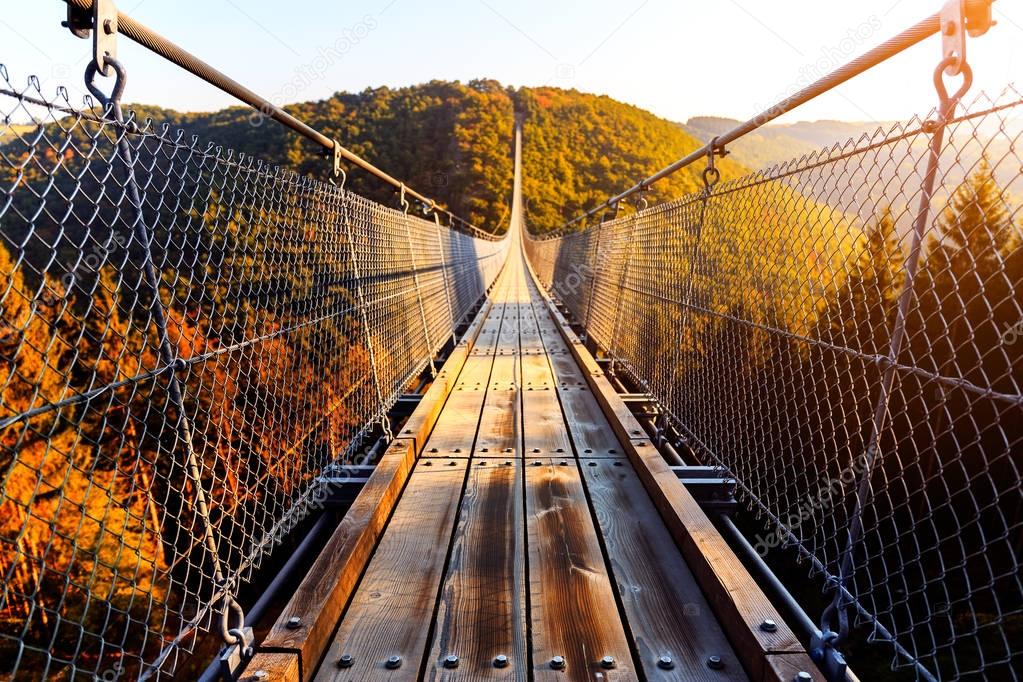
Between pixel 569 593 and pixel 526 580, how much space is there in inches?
5.6

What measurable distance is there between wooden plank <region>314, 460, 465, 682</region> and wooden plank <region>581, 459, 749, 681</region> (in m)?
0.56

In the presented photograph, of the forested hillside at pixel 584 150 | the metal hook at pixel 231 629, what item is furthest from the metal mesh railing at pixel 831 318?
the forested hillside at pixel 584 150

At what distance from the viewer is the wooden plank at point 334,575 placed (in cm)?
148

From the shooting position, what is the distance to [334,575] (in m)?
1.70

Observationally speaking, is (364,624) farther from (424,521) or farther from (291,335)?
(291,335)

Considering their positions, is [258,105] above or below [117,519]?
above

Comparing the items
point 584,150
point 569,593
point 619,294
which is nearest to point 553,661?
point 569,593

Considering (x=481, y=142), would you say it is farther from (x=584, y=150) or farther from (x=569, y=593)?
(x=569, y=593)

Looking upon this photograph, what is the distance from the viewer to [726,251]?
12.3ft

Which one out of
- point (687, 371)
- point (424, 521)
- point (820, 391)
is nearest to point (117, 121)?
point (424, 521)

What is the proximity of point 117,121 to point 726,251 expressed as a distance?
3.27 metres

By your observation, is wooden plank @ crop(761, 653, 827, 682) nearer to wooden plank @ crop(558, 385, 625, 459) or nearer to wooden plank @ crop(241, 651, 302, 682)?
wooden plank @ crop(241, 651, 302, 682)

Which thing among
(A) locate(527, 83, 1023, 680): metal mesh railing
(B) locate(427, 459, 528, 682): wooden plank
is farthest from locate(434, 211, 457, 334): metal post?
(B) locate(427, 459, 528, 682): wooden plank

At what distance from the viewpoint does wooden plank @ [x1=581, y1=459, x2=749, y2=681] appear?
1.53 meters
